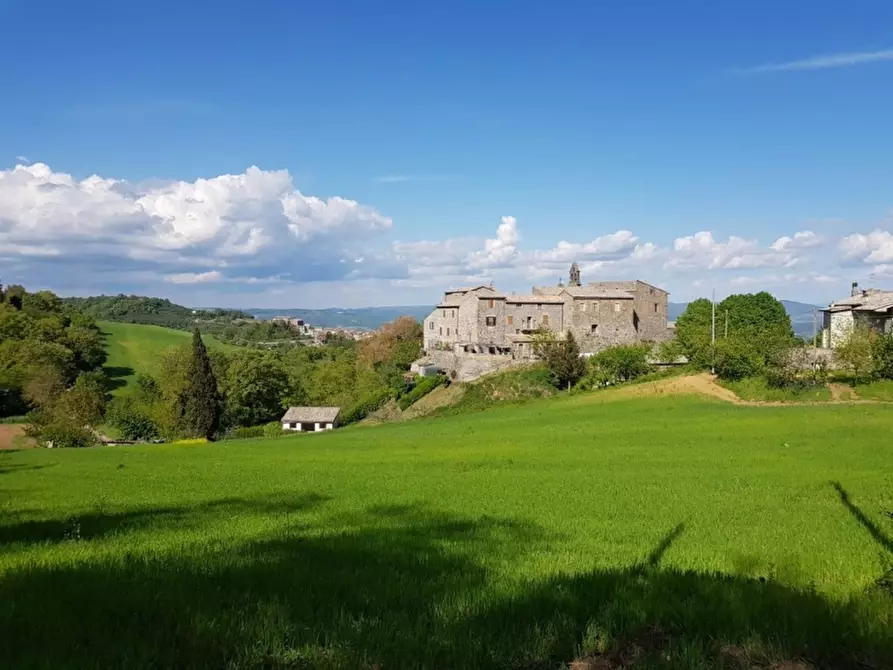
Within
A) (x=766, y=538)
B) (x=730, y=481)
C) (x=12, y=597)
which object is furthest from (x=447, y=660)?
(x=730, y=481)

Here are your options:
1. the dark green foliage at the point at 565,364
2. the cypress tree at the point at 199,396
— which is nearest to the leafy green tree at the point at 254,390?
the cypress tree at the point at 199,396

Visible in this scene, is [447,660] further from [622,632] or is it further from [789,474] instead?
[789,474]

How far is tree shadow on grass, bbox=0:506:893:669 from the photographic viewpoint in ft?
17.9

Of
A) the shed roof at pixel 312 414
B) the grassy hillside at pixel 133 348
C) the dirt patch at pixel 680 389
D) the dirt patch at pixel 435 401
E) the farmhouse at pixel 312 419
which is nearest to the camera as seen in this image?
the dirt patch at pixel 680 389

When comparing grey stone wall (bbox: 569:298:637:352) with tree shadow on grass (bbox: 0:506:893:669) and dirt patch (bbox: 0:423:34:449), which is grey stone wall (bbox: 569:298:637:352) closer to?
dirt patch (bbox: 0:423:34:449)

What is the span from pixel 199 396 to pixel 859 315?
243 feet

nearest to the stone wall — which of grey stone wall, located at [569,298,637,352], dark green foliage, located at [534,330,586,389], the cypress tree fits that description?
dark green foliage, located at [534,330,586,389]

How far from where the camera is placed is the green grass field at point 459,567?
5.71 metres

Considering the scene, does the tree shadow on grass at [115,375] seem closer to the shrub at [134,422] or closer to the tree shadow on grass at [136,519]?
the shrub at [134,422]

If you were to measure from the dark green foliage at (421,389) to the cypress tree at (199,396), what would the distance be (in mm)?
22070

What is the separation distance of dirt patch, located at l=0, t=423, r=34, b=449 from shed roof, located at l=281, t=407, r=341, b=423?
28.2m

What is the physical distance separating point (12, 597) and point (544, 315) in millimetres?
86689

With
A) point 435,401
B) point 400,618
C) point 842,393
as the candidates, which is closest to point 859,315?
point 842,393

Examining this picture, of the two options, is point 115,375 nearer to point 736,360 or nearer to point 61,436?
point 61,436
